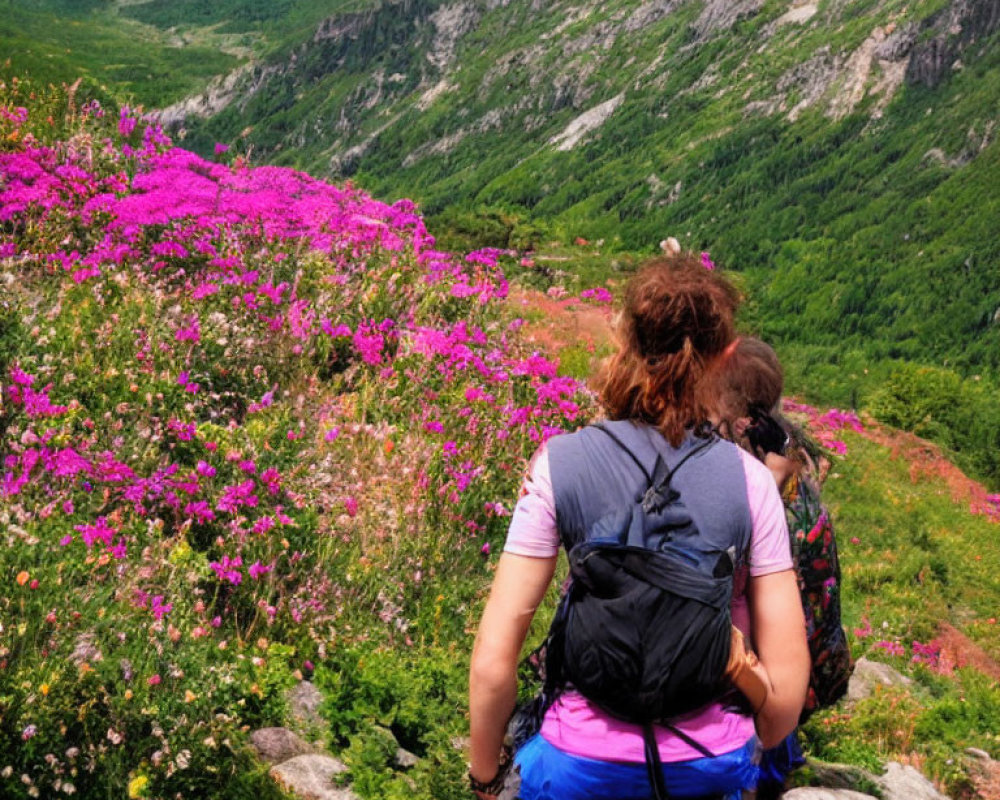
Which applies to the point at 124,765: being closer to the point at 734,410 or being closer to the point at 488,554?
the point at 734,410

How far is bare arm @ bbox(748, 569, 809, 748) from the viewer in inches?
80.9

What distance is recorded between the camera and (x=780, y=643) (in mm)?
2062

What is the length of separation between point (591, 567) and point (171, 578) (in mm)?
2307

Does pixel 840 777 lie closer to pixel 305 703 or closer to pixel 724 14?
pixel 305 703

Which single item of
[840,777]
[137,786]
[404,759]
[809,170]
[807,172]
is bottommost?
[840,777]

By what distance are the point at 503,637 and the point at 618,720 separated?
1.00 feet

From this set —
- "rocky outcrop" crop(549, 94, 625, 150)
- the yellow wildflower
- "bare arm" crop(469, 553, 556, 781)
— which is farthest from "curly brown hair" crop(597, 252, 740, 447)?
"rocky outcrop" crop(549, 94, 625, 150)

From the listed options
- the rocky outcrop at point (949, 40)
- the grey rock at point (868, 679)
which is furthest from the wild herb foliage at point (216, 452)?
the rocky outcrop at point (949, 40)

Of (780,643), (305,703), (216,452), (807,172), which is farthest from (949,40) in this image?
(780,643)

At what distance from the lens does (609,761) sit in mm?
1893

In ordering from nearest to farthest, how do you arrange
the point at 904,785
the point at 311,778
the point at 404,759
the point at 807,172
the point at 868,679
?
the point at 311,778
the point at 404,759
the point at 904,785
the point at 868,679
the point at 807,172

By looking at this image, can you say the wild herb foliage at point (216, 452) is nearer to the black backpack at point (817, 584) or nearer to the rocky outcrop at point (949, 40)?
the black backpack at point (817, 584)

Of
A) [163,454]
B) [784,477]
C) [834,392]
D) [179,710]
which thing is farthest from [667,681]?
[834,392]

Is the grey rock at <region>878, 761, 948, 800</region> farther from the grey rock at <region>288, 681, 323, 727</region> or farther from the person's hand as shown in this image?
the person's hand
